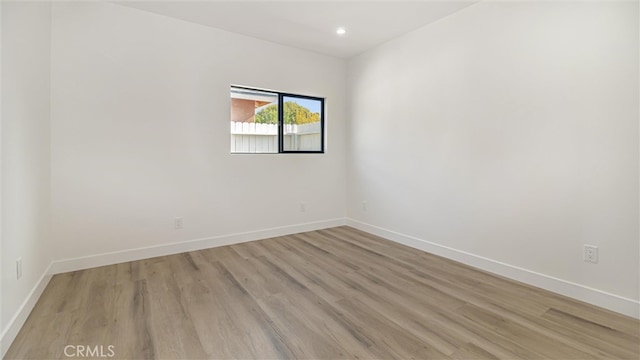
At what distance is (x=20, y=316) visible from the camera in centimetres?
180

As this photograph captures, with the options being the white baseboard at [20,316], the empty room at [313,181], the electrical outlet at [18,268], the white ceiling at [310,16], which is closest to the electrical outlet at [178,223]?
the empty room at [313,181]

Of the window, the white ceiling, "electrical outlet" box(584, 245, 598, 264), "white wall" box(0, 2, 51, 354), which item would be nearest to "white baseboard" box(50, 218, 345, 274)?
"white wall" box(0, 2, 51, 354)

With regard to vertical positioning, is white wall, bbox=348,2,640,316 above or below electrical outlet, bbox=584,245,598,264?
above

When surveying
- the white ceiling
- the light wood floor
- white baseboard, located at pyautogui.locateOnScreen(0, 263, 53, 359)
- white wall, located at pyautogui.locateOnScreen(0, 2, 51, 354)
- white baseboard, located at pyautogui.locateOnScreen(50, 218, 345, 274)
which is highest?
the white ceiling

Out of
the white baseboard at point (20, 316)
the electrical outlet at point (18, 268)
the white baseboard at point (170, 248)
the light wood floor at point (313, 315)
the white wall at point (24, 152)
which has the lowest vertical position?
the light wood floor at point (313, 315)

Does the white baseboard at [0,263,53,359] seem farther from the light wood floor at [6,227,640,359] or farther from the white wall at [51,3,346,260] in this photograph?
the white wall at [51,3,346,260]

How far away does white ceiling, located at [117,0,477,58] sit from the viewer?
2838 mm

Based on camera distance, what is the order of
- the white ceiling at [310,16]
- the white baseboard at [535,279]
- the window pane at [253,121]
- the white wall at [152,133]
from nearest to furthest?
the white baseboard at [535,279] < the white wall at [152,133] < the white ceiling at [310,16] < the window pane at [253,121]

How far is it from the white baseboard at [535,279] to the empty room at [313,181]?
0.01m

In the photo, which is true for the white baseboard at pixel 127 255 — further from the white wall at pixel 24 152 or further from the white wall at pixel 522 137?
the white wall at pixel 522 137

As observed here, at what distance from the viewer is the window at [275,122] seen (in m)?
3.73

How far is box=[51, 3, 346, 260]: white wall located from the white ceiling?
0.22m

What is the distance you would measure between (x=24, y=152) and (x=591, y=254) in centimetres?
409

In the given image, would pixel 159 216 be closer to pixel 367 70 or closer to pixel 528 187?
pixel 367 70
